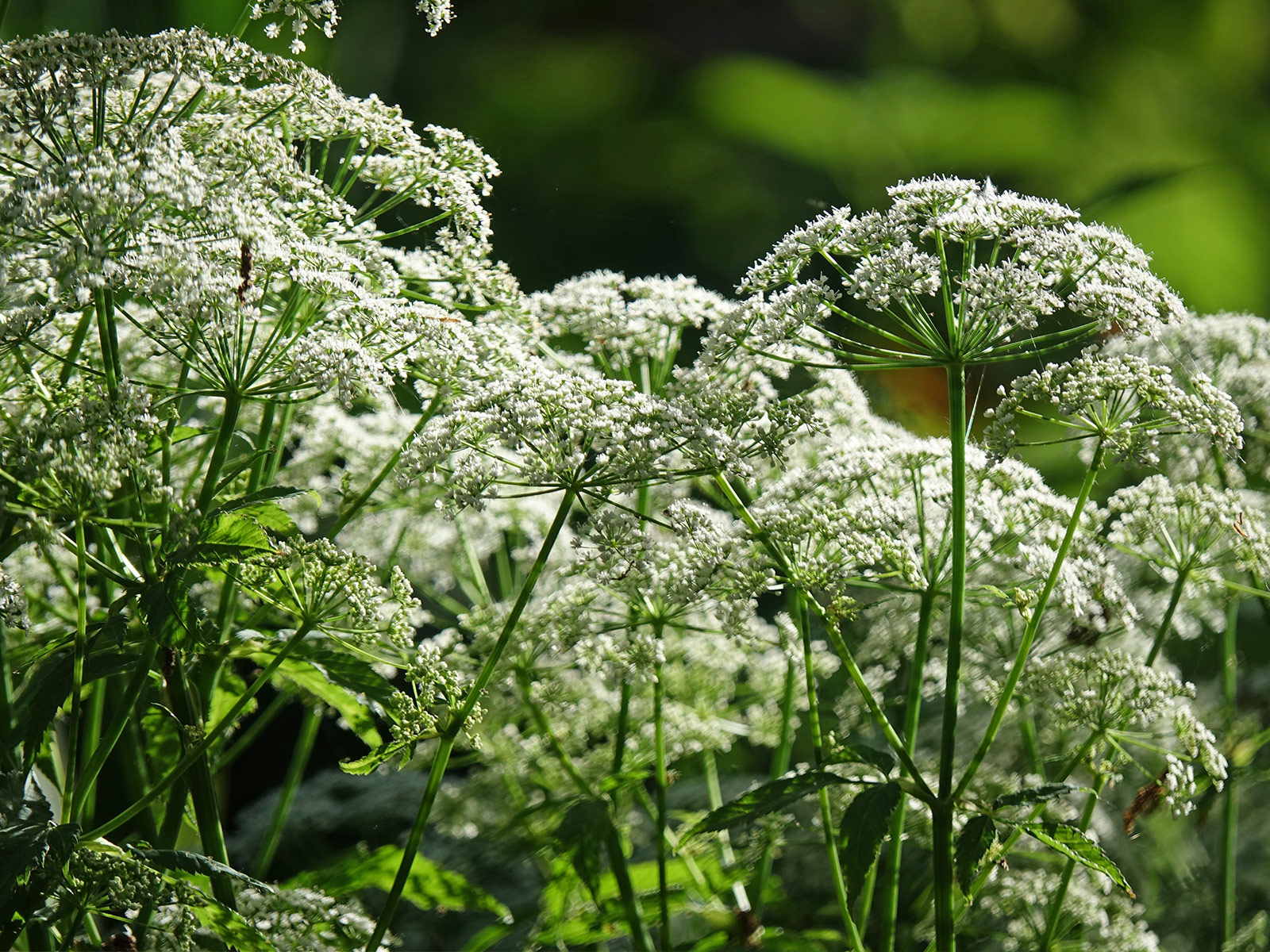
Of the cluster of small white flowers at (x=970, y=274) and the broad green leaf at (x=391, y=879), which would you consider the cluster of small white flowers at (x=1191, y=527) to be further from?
the broad green leaf at (x=391, y=879)

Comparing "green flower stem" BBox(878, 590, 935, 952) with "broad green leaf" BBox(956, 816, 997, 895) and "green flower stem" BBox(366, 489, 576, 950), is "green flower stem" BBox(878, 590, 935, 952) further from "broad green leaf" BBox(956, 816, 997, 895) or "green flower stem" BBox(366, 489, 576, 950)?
"green flower stem" BBox(366, 489, 576, 950)

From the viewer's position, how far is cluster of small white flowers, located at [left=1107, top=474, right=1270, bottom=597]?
1.66m

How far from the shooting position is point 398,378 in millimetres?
1506

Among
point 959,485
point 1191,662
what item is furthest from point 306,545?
point 1191,662

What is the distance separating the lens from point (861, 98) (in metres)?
4.50

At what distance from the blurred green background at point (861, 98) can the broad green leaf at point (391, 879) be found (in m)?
2.44

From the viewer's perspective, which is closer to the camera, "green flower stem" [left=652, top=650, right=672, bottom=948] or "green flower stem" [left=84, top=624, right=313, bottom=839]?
"green flower stem" [left=84, top=624, right=313, bottom=839]

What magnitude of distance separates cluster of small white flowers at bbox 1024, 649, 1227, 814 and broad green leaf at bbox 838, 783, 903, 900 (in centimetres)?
42

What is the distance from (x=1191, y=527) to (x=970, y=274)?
70cm

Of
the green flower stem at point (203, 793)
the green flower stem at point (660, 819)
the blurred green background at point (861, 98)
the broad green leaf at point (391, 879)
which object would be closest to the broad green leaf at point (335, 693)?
the green flower stem at point (203, 793)

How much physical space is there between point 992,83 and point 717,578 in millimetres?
3809

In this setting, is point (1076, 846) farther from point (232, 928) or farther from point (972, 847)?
point (232, 928)

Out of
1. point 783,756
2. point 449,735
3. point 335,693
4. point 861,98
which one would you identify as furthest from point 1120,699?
Result: point 861,98

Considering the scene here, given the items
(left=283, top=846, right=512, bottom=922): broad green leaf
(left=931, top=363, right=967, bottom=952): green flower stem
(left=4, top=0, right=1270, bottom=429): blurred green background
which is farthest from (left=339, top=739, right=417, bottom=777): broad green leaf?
(left=4, top=0, right=1270, bottom=429): blurred green background
